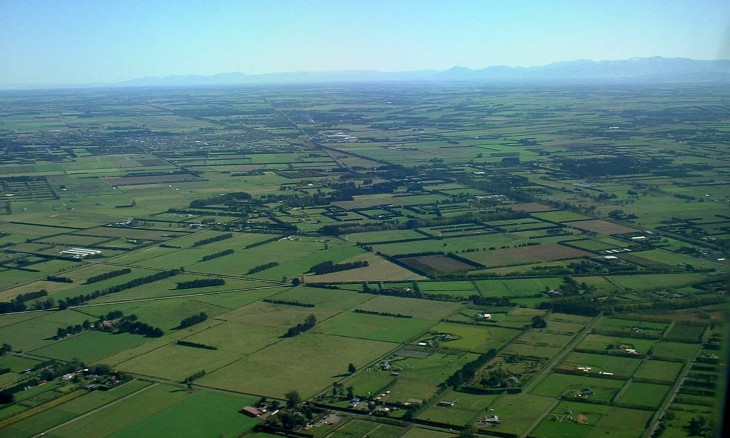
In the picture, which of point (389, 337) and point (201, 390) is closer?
point (201, 390)

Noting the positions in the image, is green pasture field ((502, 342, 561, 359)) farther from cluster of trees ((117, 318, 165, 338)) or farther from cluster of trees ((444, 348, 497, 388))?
cluster of trees ((117, 318, 165, 338))

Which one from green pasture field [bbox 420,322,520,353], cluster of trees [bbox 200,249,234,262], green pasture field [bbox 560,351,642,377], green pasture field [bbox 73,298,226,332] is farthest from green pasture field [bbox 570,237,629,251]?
green pasture field [bbox 73,298,226,332]

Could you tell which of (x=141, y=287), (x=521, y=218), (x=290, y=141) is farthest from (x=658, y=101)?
(x=141, y=287)

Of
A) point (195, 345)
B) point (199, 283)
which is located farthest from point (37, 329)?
point (199, 283)

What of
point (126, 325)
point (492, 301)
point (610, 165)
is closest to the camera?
point (126, 325)

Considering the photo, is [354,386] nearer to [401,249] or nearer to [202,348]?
[202,348]

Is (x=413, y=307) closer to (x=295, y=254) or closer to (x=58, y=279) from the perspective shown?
(x=295, y=254)

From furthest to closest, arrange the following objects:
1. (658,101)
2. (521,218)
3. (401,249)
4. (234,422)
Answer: (658,101) < (521,218) < (401,249) < (234,422)
